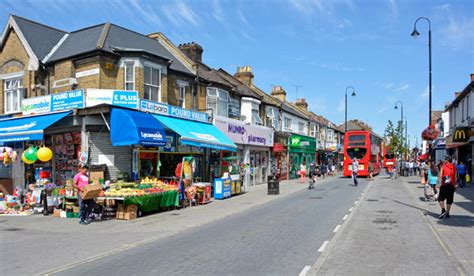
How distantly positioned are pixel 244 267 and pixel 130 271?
Result: 6.36 ft

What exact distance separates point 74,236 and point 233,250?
469 cm

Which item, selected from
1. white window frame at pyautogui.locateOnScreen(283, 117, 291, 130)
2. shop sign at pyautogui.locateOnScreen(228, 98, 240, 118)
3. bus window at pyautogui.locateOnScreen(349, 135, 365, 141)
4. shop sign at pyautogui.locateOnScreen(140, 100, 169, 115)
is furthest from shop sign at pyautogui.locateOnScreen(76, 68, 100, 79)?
bus window at pyautogui.locateOnScreen(349, 135, 365, 141)

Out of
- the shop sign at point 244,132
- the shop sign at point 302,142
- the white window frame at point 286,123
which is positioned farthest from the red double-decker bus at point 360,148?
the shop sign at point 244,132

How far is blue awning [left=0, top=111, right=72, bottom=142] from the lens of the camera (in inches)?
602

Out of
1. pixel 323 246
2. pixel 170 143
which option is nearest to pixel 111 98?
pixel 170 143

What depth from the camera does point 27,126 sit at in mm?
16203

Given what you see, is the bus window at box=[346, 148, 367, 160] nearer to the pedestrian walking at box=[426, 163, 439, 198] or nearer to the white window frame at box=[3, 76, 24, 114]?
the pedestrian walking at box=[426, 163, 439, 198]

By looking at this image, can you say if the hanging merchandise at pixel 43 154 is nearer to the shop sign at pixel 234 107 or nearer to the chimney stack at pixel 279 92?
the shop sign at pixel 234 107

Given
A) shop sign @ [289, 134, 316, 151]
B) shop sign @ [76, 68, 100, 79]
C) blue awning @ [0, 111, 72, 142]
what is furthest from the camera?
shop sign @ [289, 134, 316, 151]

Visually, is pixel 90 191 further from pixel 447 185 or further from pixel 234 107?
pixel 234 107

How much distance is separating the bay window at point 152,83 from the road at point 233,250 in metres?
8.29

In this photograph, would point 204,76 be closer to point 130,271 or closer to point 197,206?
point 197,206

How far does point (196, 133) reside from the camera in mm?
17844

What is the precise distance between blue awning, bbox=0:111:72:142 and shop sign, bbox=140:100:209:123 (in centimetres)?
297
